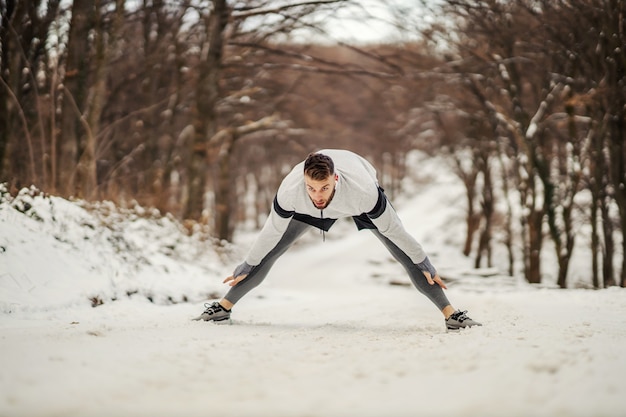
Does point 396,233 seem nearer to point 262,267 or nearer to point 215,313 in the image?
point 262,267

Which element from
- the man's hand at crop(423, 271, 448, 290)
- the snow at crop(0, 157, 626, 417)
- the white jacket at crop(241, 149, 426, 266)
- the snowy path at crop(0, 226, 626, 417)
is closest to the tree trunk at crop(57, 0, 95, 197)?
the snow at crop(0, 157, 626, 417)

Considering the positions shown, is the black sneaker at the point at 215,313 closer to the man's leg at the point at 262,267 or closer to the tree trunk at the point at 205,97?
the man's leg at the point at 262,267

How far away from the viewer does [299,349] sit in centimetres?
335

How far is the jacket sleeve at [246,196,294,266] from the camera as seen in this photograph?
441 cm

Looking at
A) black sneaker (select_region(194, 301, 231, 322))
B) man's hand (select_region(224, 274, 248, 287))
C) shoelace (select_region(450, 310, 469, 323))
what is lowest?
black sneaker (select_region(194, 301, 231, 322))

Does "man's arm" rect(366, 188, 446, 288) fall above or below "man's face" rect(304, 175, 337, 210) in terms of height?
below

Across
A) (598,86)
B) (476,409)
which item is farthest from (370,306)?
(598,86)

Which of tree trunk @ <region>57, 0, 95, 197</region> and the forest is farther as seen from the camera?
the forest

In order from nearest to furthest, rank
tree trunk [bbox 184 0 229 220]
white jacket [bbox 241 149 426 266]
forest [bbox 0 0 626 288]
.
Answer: white jacket [bbox 241 149 426 266]
forest [bbox 0 0 626 288]
tree trunk [bbox 184 0 229 220]

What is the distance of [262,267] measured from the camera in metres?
4.72

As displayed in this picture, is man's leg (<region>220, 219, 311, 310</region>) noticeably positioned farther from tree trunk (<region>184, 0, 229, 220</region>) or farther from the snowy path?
tree trunk (<region>184, 0, 229, 220</region>)

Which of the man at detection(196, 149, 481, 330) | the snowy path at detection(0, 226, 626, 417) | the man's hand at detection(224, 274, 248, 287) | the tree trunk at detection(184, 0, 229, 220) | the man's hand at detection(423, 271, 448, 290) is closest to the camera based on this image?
the snowy path at detection(0, 226, 626, 417)

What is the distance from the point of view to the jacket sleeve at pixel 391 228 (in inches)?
167

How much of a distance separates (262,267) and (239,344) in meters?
1.36
